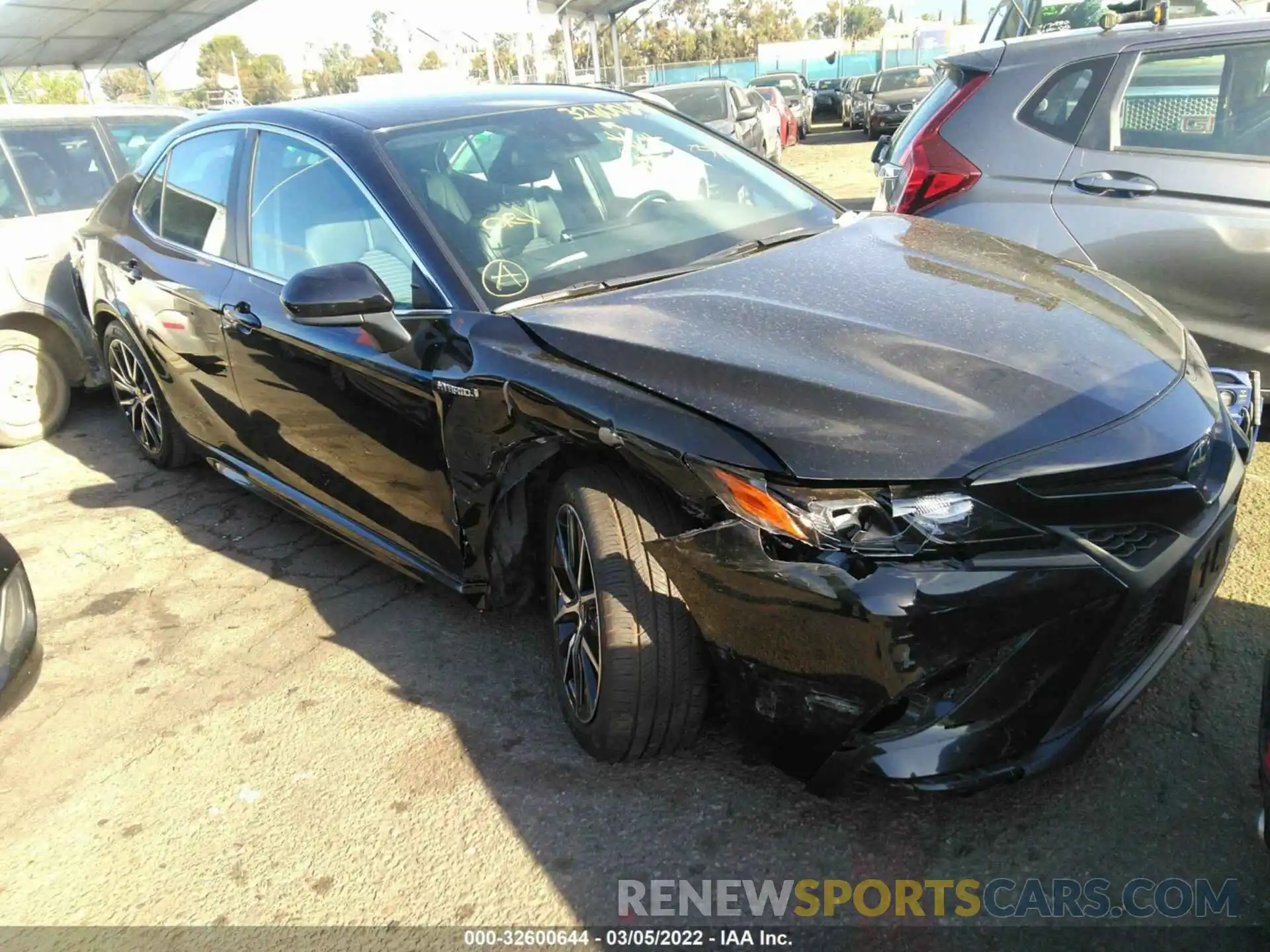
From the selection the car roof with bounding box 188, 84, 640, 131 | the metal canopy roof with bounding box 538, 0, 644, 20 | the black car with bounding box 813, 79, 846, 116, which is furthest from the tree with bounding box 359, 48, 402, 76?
the car roof with bounding box 188, 84, 640, 131

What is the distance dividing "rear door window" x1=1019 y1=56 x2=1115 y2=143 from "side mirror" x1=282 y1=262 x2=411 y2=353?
2932mm

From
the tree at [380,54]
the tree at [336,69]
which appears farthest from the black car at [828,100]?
the tree at [380,54]

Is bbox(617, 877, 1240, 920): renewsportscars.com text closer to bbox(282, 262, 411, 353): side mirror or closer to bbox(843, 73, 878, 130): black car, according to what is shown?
bbox(282, 262, 411, 353): side mirror

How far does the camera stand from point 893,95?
21.7m

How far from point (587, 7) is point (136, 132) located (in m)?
21.9

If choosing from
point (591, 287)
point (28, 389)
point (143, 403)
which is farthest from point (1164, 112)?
point (28, 389)

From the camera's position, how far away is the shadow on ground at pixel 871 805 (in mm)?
2193

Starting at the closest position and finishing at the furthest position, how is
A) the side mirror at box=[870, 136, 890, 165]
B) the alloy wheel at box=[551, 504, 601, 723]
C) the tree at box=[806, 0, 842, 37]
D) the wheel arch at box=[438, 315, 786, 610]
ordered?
the wheel arch at box=[438, 315, 786, 610] < the alloy wheel at box=[551, 504, 601, 723] < the side mirror at box=[870, 136, 890, 165] < the tree at box=[806, 0, 842, 37]

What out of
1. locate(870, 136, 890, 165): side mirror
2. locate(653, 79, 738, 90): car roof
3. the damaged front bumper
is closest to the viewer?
the damaged front bumper

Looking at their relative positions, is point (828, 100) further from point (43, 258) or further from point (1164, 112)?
point (1164, 112)

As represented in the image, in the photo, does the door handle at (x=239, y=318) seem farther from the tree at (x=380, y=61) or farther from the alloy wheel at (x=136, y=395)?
the tree at (x=380, y=61)

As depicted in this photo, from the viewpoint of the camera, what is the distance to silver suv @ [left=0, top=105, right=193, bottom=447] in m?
5.60

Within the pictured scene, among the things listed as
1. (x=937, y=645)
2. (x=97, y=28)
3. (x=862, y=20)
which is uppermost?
(x=97, y=28)

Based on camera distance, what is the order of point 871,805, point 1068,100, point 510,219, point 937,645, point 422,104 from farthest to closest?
point 1068,100
point 422,104
point 510,219
point 871,805
point 937,645
